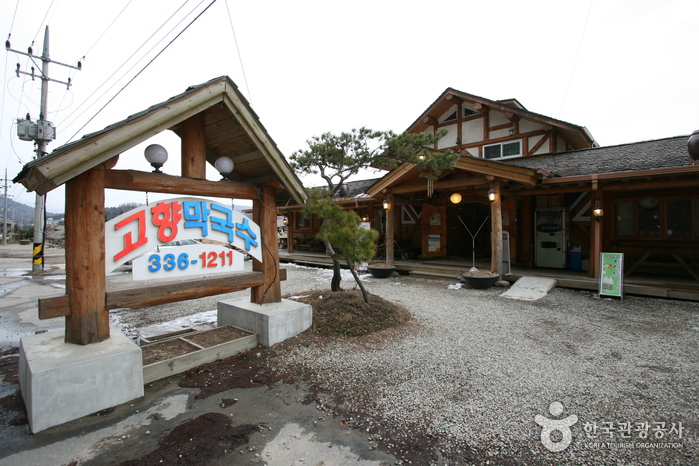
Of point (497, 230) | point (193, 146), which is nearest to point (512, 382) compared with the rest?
point (193, 146)

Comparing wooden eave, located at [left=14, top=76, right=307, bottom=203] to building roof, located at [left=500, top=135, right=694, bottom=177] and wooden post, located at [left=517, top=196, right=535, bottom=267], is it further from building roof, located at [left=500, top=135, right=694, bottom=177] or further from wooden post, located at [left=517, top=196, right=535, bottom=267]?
wooden post, located at [left=517, top=196, right=535, bottom=267]

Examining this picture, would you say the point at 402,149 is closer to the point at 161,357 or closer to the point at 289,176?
the point at 289,176

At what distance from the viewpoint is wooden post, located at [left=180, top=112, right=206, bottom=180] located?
4.11 m

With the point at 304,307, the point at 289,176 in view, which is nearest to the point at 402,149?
the point at 289,176

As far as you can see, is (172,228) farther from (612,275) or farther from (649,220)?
(649,220)

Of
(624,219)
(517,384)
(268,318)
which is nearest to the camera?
(517,384)

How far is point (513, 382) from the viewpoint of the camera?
345cm

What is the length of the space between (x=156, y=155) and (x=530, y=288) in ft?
27.0

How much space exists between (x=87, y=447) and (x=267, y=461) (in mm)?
1369

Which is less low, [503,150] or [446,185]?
[503,150]

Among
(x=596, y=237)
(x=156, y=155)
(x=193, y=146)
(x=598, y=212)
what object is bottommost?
(x=596, y=237)

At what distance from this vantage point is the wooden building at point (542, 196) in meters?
8.34

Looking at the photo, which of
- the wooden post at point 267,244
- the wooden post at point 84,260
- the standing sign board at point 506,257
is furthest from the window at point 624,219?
the wooden post at point 84,260

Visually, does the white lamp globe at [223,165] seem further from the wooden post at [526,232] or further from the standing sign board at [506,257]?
the wooden post at [526,232]
